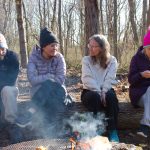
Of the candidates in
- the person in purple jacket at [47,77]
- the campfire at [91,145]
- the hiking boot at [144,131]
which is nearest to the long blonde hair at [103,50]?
the person in purple jacket at [47,77]

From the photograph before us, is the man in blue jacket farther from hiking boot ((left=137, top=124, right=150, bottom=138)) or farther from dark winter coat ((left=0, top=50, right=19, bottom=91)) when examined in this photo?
hiking boot ((left=137, top=124, right=150, bottom=138))

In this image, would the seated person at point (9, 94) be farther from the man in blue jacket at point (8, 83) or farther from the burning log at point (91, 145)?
the burning log at point (91, 145)

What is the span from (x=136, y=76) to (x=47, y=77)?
123cm

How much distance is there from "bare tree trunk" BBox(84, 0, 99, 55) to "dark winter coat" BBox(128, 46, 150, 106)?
2721mm

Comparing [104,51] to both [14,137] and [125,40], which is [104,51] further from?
[125,40]

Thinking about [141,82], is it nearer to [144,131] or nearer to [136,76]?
[136,76]

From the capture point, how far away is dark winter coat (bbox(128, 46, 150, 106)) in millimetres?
4664

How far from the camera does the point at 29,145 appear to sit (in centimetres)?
354

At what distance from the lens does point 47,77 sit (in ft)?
15.4

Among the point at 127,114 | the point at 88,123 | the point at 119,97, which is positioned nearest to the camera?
the point at 88,123

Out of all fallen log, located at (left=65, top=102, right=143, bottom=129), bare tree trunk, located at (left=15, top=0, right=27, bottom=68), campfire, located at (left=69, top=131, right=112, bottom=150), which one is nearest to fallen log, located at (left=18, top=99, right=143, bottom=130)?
fallen log, located at (left=65, top=102, right=143, bottom=129)

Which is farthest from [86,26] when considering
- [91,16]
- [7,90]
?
[7,90]

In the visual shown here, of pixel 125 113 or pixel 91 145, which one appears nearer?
pixel 91 145

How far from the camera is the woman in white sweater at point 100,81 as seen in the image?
451 centimetres
